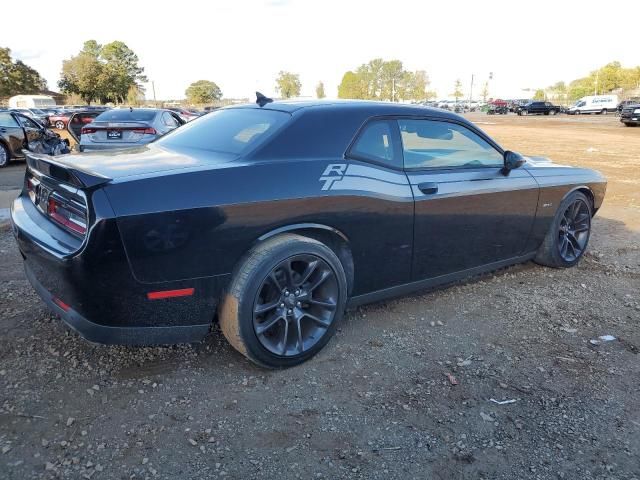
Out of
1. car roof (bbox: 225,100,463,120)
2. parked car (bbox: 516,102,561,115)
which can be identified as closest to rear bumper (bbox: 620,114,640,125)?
parked car (bbox: 516,102,561,115)

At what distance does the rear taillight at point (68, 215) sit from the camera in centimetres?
257

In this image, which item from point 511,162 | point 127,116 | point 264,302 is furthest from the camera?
point 127,116

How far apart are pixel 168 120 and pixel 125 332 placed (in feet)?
30.1

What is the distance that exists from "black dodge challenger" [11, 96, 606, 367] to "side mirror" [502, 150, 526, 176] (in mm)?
15

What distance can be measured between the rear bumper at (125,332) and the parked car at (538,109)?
56.6 m

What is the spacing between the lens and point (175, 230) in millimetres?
2506

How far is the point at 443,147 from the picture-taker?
3793 mm

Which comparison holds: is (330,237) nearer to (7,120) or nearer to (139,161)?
(139,161)

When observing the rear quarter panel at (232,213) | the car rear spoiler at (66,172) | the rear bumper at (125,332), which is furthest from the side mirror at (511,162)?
the car rear spoiler at (66,172)

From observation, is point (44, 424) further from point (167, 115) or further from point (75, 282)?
point (167, 115)

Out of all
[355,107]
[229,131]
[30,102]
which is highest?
[355,107]

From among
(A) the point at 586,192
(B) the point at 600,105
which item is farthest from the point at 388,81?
(A) the point at 586,192

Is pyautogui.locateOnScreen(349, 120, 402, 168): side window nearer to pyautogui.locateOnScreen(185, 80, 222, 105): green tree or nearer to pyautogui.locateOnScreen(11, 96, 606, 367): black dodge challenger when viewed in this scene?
pyautogui.locateOnScreen(11, 96, 606, 367): black dodge challenger

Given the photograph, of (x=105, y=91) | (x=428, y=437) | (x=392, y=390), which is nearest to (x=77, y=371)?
(x=392, y=390)
